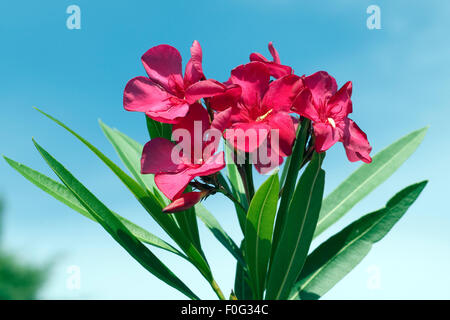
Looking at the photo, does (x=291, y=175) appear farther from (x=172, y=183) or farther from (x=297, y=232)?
(x=172, y=183)

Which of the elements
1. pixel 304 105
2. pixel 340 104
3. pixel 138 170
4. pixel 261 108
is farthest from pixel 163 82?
pixel 138 170

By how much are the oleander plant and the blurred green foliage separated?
373 inches

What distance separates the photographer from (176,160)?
3.68ft

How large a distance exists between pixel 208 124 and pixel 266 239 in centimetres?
37

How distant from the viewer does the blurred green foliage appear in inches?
373

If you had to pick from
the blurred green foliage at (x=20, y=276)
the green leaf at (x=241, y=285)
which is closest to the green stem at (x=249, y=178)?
the green leaf at (x=241, y=285)

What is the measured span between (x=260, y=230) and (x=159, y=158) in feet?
1.13

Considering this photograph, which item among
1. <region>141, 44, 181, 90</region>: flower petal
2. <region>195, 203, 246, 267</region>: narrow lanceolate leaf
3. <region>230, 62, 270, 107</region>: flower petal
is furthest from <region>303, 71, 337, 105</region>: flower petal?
<region>195, 203, 246, 267</region>: narrow lanceolate leaf

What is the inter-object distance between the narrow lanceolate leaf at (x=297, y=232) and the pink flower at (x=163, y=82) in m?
0.39

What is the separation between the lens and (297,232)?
1195 mm
